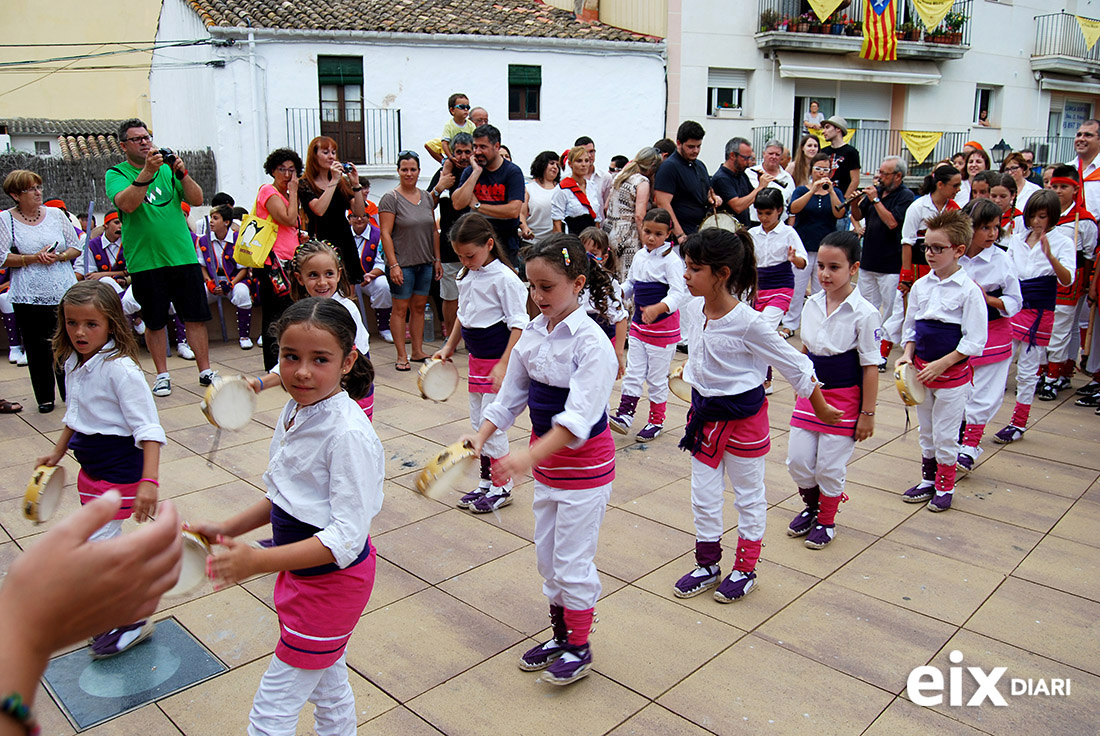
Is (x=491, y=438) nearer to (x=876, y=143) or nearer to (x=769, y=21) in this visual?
(x=769, y=21)

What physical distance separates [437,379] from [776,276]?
14.2ft

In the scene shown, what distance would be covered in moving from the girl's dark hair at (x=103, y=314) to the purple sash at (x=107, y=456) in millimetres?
365

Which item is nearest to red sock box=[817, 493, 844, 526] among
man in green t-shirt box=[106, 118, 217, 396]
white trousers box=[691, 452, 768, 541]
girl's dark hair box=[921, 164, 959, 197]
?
white trousers box=[691, 452, 768, 541]

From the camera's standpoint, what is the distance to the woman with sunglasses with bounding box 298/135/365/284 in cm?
703

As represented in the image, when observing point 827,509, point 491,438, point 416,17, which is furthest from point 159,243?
point 416,17

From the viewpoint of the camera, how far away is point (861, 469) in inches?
232

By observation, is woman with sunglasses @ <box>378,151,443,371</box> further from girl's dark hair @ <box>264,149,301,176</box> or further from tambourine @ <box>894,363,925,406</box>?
tambourine @ <box>894,363,925,406</box>

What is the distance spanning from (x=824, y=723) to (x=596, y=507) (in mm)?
1188

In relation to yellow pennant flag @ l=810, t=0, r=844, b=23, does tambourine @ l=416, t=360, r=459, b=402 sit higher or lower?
lower

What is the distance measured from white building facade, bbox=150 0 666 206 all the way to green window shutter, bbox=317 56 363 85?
2 centimetres

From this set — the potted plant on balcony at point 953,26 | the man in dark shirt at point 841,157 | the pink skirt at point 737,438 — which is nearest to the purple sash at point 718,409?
the pink skirt at point 737,438

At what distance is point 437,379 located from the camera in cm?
428

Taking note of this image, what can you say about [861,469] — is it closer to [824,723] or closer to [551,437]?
[824,723]

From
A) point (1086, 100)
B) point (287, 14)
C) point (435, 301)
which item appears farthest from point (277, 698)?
point (1086, 100)
